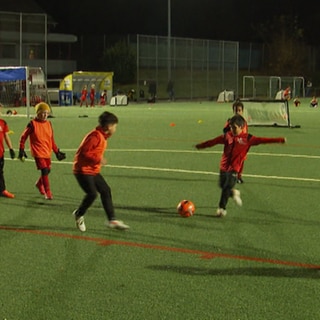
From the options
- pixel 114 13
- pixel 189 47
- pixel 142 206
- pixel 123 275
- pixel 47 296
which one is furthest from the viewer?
pixel 114 13

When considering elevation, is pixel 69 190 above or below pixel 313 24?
below

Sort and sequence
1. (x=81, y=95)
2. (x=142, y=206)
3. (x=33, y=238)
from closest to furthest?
(x=33, y=238), (x=142, y=206), (x=81, y=95)

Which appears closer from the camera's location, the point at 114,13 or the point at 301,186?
the point at 301,186

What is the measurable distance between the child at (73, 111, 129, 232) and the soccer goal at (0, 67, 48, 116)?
23611mm

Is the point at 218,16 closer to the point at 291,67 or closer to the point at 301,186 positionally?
the point at 291,67

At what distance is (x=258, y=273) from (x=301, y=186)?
5.49 metres

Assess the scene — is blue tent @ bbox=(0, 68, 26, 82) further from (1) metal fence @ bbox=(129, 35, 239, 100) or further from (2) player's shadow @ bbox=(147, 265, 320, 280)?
(2) player's shadow @ bbox=(147, 265, 320, 280)

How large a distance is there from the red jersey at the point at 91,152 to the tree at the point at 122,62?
51500mm

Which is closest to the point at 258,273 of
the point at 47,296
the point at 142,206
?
the point at 47,296

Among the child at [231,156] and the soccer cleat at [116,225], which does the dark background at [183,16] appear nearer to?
the child at [231,156]

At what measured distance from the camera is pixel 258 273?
254 inches

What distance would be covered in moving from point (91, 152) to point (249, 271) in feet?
7.98

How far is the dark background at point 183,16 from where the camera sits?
7331cm

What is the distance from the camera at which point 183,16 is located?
79688 mm
